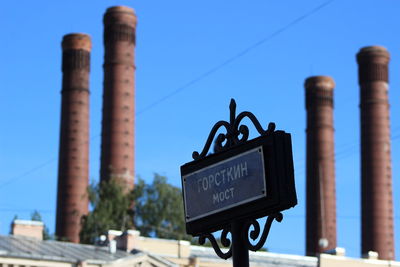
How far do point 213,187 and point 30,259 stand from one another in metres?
28.5

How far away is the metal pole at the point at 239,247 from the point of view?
5035 millimetres

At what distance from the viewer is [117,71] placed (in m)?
82.9

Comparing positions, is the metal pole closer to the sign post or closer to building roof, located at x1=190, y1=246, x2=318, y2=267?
the sign post

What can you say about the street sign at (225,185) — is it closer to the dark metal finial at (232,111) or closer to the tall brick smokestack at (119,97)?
the dark metal finial at (232,111)

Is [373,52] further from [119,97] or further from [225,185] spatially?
[225,185]

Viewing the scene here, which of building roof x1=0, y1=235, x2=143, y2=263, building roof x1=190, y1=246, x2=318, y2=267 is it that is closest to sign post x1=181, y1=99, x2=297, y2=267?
building roof x1=0, y1=235, x2=143, y2=263

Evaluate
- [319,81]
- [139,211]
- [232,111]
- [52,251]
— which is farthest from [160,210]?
[232,111]

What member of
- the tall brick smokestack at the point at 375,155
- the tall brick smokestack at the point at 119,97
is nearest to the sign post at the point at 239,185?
the tall brick smokestack at the point at 119,97

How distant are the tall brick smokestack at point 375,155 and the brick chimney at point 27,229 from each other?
143ft

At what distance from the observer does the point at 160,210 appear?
68.3 metres

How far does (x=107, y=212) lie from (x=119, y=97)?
15.3 m

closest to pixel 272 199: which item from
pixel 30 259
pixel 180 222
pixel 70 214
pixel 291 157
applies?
pixel 291 157

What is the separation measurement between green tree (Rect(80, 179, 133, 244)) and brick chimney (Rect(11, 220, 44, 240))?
26.8 metres

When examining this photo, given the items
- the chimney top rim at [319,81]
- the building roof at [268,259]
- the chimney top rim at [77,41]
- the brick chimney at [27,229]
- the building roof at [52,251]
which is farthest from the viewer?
the chimney top rim at [319,81]
